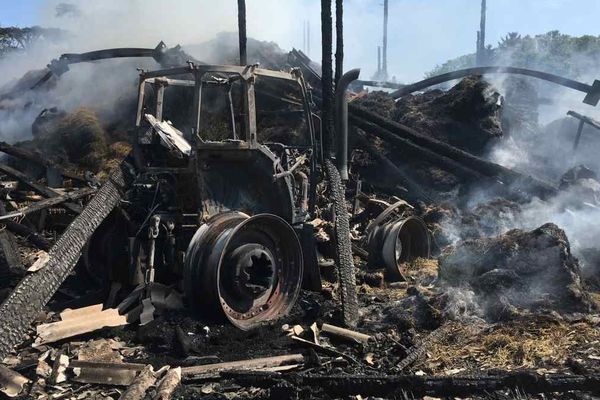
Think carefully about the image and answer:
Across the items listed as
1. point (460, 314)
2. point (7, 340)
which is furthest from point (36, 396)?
point (460, 314)

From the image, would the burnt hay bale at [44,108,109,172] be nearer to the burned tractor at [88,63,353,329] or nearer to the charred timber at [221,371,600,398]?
the burned tractor at [88,63,353,329]

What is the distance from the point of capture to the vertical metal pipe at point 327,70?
12305 mm

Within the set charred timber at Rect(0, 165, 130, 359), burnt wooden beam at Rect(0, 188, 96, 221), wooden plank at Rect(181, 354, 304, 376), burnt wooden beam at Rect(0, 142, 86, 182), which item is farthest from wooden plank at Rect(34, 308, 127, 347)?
burnt wooden beam at Rect(0, 142, 86, 182)

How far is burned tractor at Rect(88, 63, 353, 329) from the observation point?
5350 mm

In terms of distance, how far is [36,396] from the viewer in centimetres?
408

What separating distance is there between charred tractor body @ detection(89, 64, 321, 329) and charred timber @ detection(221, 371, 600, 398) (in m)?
1.49

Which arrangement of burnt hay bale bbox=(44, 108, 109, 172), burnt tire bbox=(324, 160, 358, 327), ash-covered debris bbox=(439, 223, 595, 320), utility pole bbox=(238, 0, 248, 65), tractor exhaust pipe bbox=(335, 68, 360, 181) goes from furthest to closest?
1. utility pole bbox=(238, 0, 248, 65)
2. burnt hay bale bbox=(44, 108, 109, 172)
3. tractor exhaust pipe bbox=(335, 68, 360, 181)
4. ash-covered debris bbox=(439, 223, 595, 320)
5. burnt tire bbox=(324, 160, 358, 327)

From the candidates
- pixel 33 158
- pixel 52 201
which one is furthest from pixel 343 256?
pixel 33 158

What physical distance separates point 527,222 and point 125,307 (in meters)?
7.02

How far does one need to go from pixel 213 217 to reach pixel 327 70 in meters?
7.60

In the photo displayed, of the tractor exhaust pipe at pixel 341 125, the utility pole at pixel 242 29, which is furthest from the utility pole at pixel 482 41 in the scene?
the tractor exhaust pipe at pixel 341 125

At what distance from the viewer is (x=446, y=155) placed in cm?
1221

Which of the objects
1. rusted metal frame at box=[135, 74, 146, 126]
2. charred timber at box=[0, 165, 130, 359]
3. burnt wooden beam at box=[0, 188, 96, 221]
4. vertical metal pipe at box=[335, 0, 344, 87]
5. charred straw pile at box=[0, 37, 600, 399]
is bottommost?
charred straw pile at box=[0, 37, 600, 399]

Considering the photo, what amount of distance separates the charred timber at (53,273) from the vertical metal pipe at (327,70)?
681 centimetres
